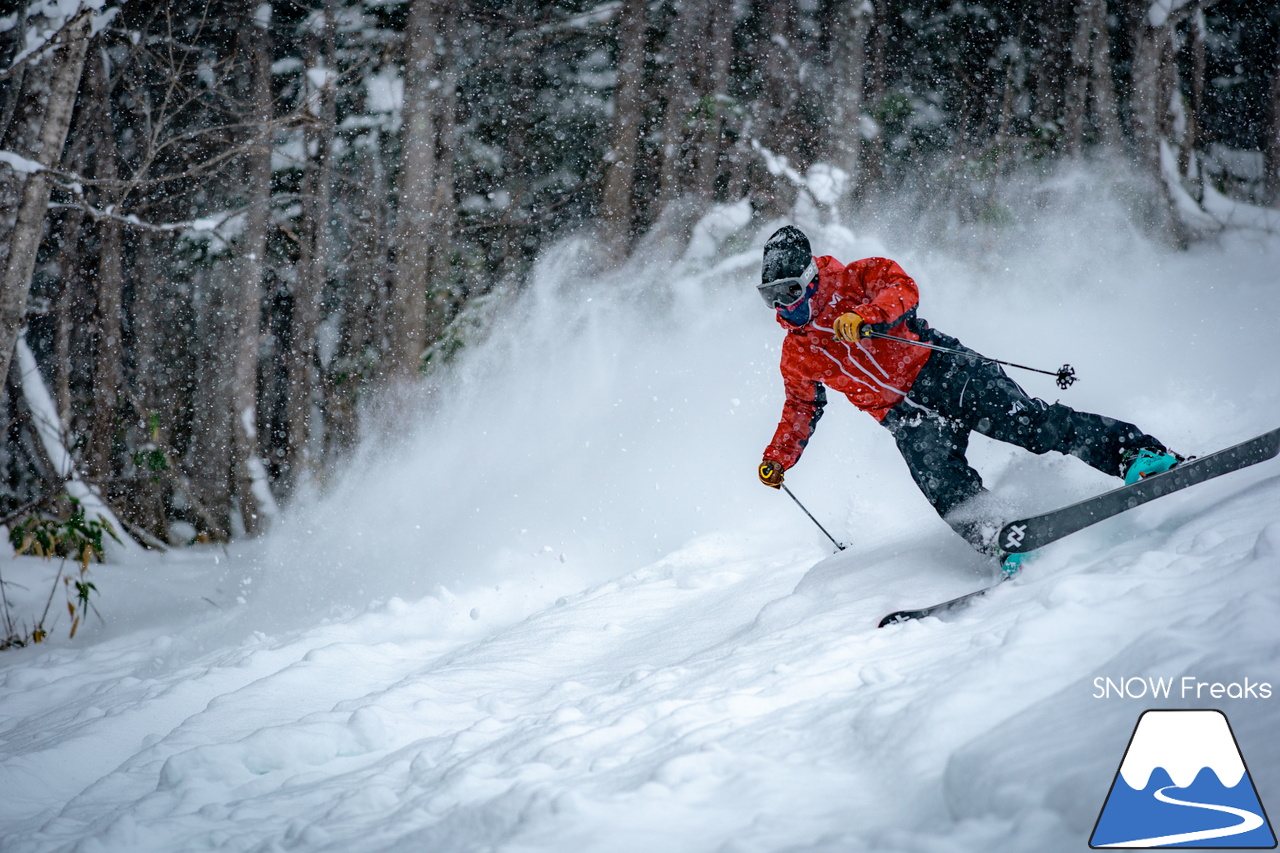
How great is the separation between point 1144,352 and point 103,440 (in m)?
13.1

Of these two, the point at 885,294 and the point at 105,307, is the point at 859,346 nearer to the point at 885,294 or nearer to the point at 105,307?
the point at 885,294

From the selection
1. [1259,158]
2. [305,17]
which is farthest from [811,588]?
[1259,158]

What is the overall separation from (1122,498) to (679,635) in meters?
1.92

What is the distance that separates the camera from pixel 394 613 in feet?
15.8

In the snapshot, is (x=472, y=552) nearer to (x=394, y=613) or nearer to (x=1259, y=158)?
(x=394, y=613)

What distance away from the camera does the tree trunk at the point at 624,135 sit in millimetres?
10898

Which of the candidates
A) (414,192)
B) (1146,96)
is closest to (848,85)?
(1146,96)

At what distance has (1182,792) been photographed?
1.35 metres

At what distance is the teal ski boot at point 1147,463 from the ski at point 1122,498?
0.29ft

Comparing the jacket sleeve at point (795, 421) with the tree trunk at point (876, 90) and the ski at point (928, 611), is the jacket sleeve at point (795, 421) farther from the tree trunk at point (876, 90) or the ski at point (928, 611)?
the tree trunk at point (876, 90)

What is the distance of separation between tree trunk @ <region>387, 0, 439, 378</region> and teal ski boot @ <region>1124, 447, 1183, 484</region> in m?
9.03

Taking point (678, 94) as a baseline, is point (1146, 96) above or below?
below

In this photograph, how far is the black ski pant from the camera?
2988 millimetres

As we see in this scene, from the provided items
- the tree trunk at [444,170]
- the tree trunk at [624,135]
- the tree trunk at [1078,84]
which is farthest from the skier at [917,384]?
the tree trunk at [1078,84]
